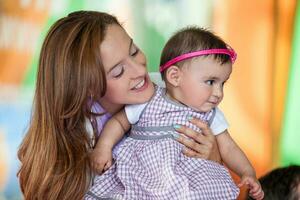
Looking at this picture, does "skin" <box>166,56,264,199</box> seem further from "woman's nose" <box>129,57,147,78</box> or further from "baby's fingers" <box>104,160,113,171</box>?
"baby's fingers" <box>104,160,113,171</box>

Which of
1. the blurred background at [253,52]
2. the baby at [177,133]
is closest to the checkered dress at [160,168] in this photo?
the baby at [177,133]

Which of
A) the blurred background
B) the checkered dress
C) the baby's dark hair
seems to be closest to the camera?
the checkered dress

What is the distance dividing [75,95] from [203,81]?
339 millimetres

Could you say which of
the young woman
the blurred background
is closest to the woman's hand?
the young woman

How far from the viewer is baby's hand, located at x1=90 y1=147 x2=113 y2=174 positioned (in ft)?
5.18

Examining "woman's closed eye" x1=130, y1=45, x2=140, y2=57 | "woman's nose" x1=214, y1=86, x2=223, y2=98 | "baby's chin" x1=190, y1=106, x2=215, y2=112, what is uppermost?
"woman's closed eye" x1=130, y1=45, x2=140, y2=57

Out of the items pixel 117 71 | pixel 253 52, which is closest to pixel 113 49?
pixel 117 71

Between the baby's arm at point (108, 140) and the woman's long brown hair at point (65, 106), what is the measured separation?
0.03 meters

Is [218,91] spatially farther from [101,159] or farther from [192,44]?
[101,159]

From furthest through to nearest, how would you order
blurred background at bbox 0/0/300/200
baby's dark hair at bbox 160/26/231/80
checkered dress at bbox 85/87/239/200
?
blurred background at bbox 0/0/300/200 < baby's dark hair at bbox 160/26/231/80 < checkered dress at bbox 85/87/239/200

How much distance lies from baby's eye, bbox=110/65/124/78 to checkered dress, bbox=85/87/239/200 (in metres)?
0.12

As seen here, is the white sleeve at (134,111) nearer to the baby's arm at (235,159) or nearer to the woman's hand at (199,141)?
the woman's hand at (199,141)

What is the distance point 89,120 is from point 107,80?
16 centimetres

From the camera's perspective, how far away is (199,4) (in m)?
2.41
